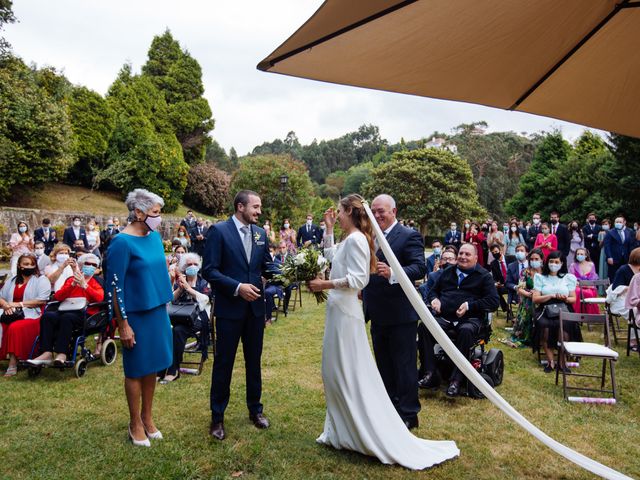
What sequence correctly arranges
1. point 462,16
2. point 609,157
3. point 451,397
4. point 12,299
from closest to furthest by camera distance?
point 462,16 < point 451,397 < point 12,299 < point 609,157

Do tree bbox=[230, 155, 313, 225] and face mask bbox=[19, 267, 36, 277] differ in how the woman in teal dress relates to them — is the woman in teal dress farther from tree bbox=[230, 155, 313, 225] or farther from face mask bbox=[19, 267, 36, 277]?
tree bbox=[230, 155, 313, 225]

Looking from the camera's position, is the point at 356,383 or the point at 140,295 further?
the point at 140,295

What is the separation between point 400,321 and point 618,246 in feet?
34.7

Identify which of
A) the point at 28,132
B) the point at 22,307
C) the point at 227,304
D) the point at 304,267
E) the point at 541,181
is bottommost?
the point at 22,307

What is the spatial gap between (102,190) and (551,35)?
31.1 meters

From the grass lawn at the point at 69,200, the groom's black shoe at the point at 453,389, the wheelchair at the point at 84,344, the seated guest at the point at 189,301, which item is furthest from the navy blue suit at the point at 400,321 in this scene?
the grass lawn at the point at 69,200

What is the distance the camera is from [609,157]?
2866cm

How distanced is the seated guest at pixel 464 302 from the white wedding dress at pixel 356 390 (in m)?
1.81

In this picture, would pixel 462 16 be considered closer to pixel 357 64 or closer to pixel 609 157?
pixel 357 64

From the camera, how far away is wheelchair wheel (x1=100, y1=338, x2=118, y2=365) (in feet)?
21.6

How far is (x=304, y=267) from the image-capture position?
4.18m

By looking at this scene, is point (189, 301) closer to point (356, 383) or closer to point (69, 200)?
point (356, 383)

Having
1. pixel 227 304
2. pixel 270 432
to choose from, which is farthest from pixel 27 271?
pixel 270 432

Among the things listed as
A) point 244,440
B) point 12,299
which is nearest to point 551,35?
point 244,440
